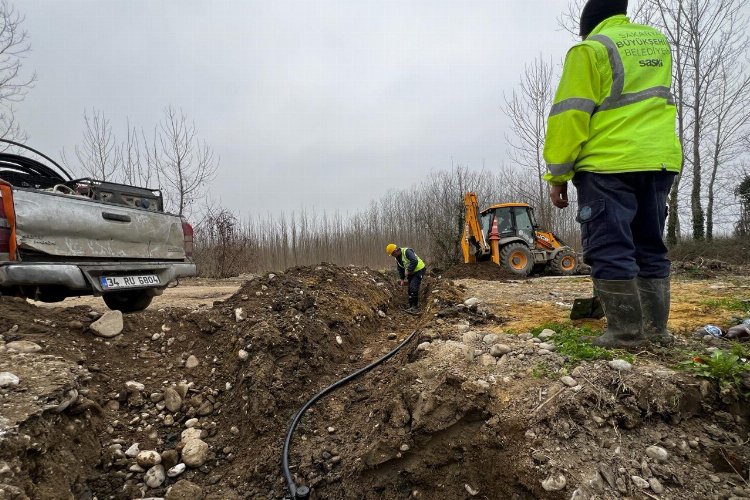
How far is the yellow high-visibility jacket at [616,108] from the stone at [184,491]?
266 centimetres

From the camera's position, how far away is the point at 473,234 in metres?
11.7

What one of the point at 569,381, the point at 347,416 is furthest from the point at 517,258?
the point at 569,381

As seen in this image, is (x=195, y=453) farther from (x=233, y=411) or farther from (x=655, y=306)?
(x=655, y=306)

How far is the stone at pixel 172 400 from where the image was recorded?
2.66 metres

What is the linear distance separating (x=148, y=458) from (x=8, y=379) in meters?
0.86

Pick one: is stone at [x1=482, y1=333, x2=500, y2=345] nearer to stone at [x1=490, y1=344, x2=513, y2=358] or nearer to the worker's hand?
stone at [x1=490, y1=344, x2=513, y2=358]

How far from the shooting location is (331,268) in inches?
238

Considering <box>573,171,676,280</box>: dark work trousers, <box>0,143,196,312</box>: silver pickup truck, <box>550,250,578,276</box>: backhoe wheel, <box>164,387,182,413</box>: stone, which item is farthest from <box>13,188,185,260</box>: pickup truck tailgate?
<box>550,250,578,276</box>: backhoe wheel

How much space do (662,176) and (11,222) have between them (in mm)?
4438

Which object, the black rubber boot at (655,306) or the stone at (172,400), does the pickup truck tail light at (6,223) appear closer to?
the stone at (172,400)

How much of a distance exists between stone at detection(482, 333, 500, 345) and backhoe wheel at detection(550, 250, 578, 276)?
33.5ft

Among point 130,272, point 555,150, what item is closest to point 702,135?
point 555,150

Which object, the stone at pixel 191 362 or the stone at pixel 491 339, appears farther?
the stone at pixel 191 362

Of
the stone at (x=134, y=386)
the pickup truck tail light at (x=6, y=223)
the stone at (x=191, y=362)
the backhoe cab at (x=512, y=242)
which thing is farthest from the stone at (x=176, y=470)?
the backhoe cab at (x=512, y=242)
